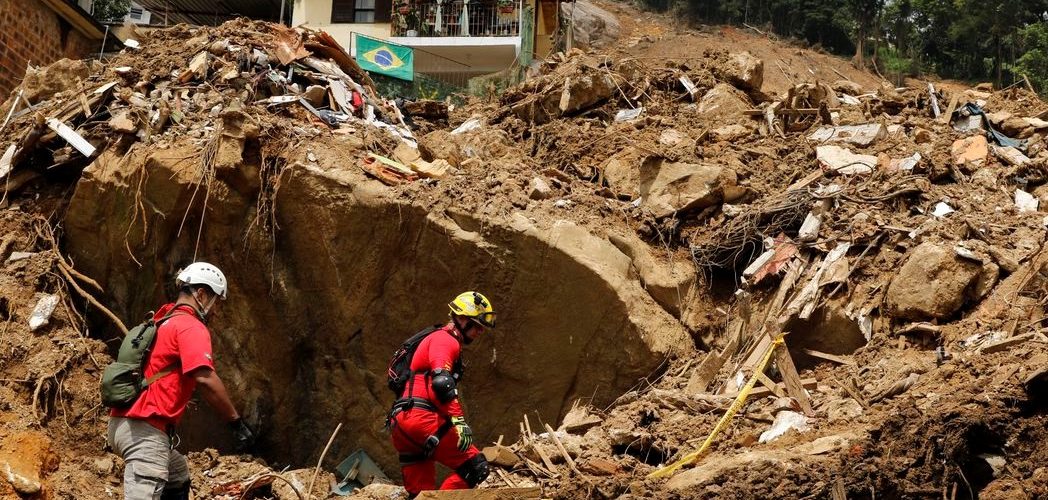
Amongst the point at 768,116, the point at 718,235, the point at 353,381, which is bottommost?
the point at 353,381

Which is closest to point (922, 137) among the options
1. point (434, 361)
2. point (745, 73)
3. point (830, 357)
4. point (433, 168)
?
point (745, 73)

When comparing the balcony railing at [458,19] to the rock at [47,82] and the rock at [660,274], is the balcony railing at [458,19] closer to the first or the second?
the rock at [47,82]

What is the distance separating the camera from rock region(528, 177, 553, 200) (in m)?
10.7

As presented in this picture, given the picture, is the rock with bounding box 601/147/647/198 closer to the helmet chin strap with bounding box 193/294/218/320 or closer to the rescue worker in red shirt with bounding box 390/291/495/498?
the rescue worker in red shirt with bounding box 390/291/495/498

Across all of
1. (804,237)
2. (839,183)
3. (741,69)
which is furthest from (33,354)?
(741,69)

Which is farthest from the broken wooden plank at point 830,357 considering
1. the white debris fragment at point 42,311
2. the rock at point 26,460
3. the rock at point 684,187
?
the white debris fragment at point 42,311

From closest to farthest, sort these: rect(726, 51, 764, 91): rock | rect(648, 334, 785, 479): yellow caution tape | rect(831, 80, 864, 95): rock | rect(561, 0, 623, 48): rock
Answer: rect(648, 334, 785, 479): yellow caution tape → rect(726, 51, 764, 91): rock → rect(831, 80, 864, 95): rock → rect(561, 0, 623, 48): rock

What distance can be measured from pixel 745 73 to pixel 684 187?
3025 millimetres

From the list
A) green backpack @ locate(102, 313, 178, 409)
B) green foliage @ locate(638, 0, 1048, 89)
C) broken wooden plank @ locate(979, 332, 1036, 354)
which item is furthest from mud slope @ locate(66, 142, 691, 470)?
green foliage @ locate(638, 0, 1048, 89)

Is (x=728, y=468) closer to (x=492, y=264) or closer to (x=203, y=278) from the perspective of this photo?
(x=203, y=278)

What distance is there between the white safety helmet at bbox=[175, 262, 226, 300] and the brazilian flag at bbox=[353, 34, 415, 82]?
12.5 meters

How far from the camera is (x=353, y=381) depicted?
428 inches

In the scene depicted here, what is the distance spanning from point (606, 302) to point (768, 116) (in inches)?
159

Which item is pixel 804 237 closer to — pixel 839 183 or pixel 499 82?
pixel 839 183
